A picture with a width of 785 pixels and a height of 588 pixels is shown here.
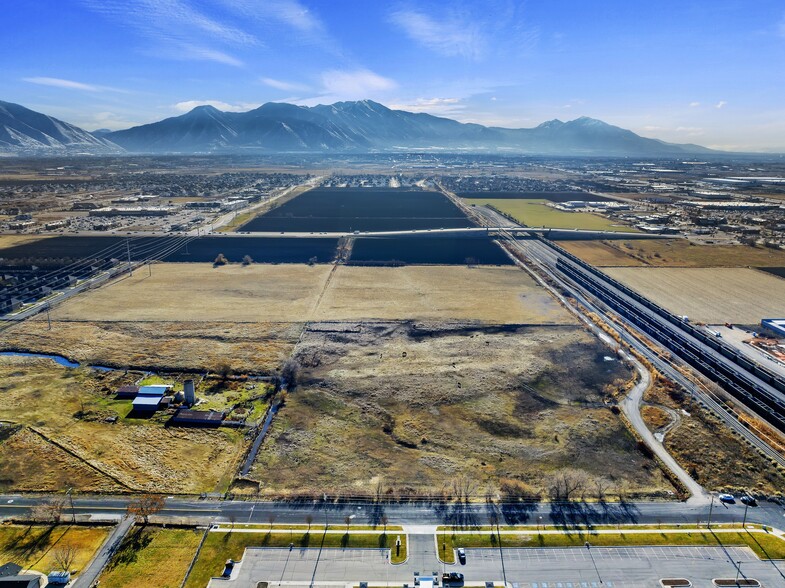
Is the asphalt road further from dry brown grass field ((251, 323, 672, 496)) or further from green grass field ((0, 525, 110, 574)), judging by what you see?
dry brown grass field ((251, 323, 672, 496))

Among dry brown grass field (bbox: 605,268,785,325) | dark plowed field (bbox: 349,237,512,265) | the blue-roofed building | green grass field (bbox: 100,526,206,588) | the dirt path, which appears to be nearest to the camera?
green grass field (bbox: 100,526,206,588)

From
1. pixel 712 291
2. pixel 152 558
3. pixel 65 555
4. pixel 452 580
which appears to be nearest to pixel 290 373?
pixel 152 558

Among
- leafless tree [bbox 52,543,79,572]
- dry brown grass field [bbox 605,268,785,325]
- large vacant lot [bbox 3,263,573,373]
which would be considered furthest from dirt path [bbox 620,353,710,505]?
leafless tree [bbox 52,543,79,572]

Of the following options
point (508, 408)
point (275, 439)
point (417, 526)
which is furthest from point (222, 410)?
point (508, 408)

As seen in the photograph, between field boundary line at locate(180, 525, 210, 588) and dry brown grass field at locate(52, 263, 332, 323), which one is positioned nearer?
field boundary line at locate(180, 525, 210, 588)

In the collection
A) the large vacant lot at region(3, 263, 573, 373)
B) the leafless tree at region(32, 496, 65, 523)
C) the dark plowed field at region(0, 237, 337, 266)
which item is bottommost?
the leafless tree at region(32, 496, 65, 523)

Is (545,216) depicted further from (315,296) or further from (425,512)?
(425,512)
